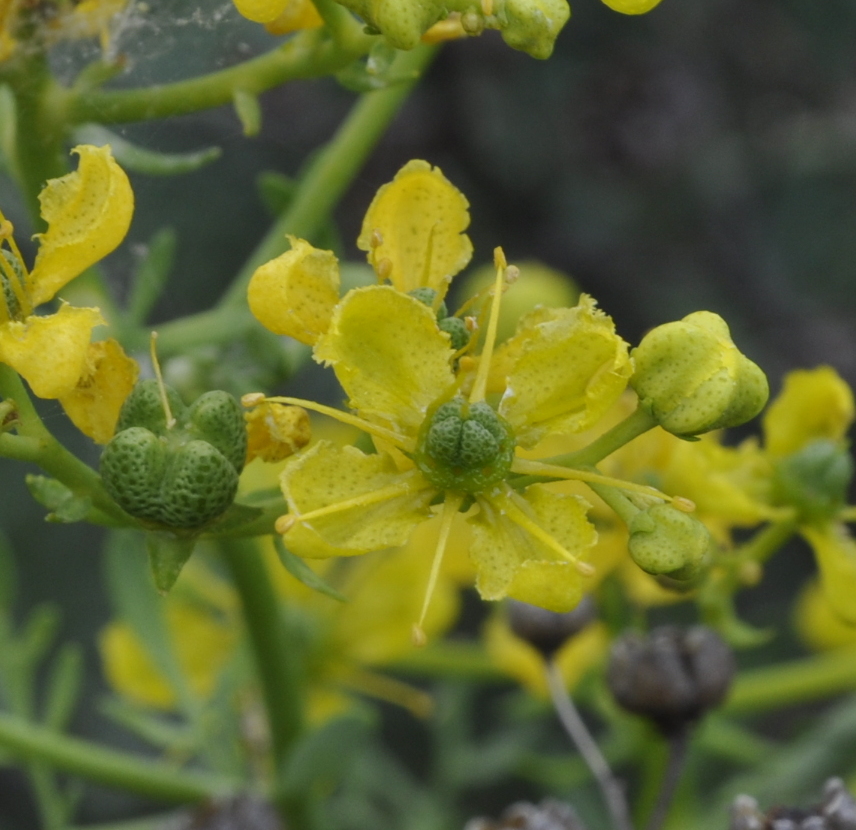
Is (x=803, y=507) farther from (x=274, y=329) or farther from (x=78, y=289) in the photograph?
(x=78, y=289)

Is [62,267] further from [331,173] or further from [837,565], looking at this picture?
[837,565]

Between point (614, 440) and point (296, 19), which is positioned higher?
point (296, 19)

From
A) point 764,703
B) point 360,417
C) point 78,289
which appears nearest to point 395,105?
point 78,289

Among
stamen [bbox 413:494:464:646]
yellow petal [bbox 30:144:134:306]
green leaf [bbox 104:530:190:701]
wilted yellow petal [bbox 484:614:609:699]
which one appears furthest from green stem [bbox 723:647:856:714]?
yellow petal [bbox 30:144:134:306]

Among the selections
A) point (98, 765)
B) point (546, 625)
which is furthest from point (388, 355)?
point (98, 765)

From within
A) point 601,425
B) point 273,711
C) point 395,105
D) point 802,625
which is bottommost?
point 802,625

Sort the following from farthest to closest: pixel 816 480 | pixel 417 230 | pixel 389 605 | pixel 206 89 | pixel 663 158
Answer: pixel 663 158
pixel 389 605
pixel 816 480
pixel 206 89
pixel 417 230
